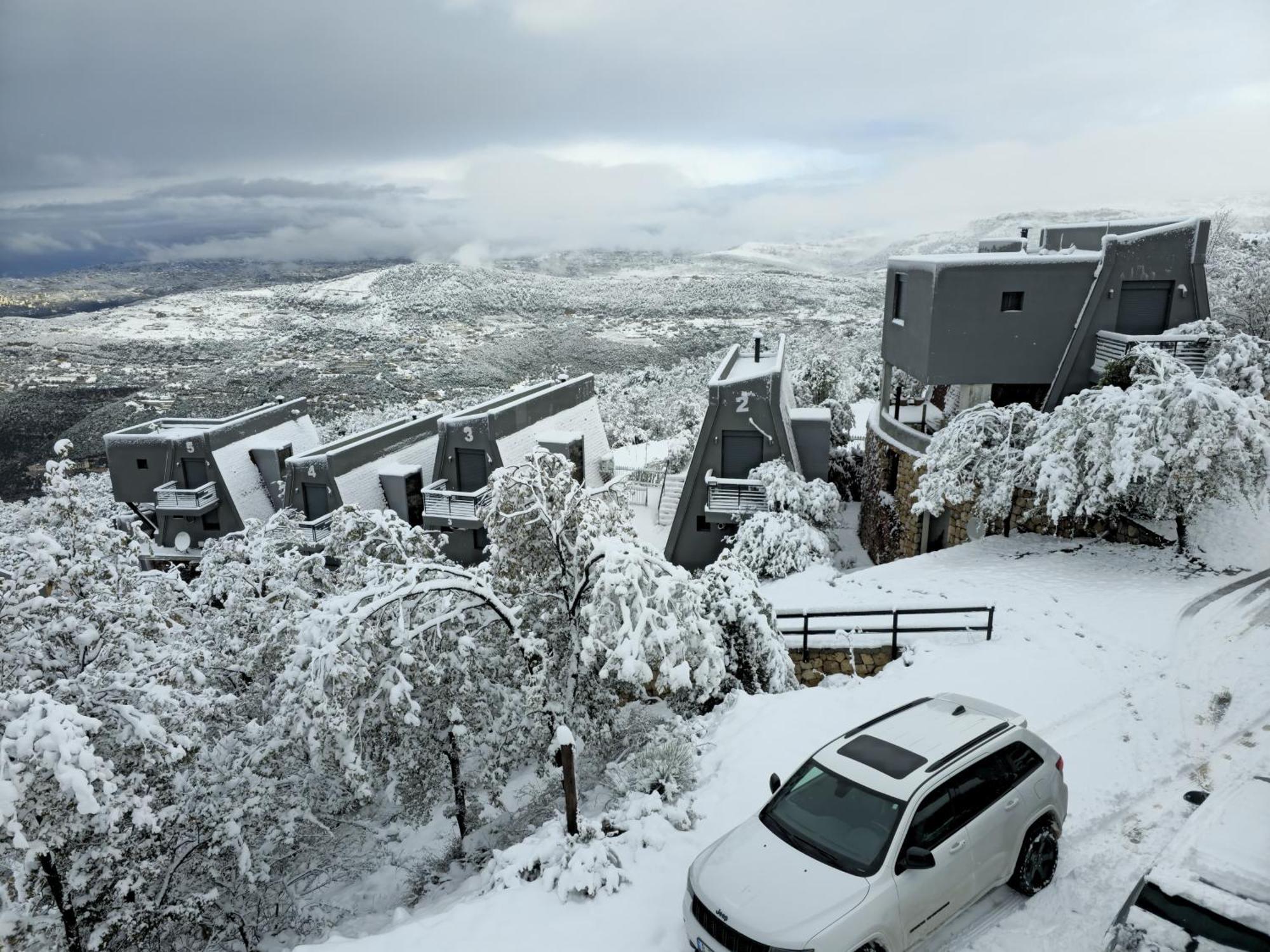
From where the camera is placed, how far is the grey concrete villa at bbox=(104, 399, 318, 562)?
29656 millimetres

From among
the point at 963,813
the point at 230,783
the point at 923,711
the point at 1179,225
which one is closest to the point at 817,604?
the point at 923,711

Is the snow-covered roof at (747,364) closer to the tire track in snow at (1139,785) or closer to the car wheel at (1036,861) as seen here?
the tire track in snow at (1139,785)

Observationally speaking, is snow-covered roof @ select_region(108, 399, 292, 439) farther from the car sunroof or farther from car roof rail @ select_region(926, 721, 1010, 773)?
car roof rail @ select_region(926, 721, 1010, 773)

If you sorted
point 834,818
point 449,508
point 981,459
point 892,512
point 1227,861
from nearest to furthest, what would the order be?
point 1227,861 → point 834,818 → point 981,459 → point 892,512 → point 449,508

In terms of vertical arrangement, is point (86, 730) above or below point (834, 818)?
above

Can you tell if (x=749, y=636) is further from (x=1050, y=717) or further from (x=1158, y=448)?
(x=1158, y=448)

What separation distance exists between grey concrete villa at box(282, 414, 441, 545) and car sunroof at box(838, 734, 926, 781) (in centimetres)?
2190

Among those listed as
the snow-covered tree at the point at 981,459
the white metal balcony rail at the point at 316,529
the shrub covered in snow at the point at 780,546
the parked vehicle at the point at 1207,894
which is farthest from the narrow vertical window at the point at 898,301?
the white metal balcony rail at the point at 316,529

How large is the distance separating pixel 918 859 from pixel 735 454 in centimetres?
1766

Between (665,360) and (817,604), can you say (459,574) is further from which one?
(665,360)

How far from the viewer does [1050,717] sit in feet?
35.0

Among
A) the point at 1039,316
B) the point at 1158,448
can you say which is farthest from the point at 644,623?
the point at 1039,316

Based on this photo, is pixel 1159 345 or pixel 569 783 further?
pixel 1159 345

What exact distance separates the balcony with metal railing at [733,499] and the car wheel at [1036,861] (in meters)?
14.9
